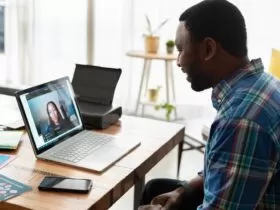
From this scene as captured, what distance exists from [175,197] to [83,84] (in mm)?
704

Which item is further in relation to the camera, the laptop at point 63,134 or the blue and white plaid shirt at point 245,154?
the laptop at point 63,134

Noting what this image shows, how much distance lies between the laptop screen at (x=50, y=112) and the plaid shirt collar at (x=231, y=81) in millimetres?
618

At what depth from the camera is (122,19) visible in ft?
13.8

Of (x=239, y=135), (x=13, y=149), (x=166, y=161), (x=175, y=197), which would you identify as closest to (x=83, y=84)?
(x=13, y=149)

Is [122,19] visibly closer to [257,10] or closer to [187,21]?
[257,10]

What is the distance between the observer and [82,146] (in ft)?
4.97

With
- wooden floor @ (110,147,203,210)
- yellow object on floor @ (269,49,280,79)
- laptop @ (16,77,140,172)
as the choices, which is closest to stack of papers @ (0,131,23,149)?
laptop @ (16,77,140,172)

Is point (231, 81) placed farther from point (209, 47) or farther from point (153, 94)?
point (153, 94)

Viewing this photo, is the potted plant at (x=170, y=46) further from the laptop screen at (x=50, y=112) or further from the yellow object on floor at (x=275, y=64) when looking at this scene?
the laptop screen at (x=50, y=112)

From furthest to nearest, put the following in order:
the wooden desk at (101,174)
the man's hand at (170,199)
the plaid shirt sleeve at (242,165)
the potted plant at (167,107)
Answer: the potted plant at (167,107)
the man's hand at (170,199)
the wooden desk at (101,174)
the plaid shirt sleeve at (242,165)

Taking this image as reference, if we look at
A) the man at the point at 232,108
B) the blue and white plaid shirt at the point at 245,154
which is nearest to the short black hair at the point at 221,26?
the man at the point at 232,108

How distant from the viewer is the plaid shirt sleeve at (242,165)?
39.8 inches

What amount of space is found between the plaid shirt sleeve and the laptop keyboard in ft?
A: 1.78

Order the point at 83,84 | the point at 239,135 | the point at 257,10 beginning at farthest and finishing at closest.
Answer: the point at 257,10 → the point at 83,84 → the point at 239,135
